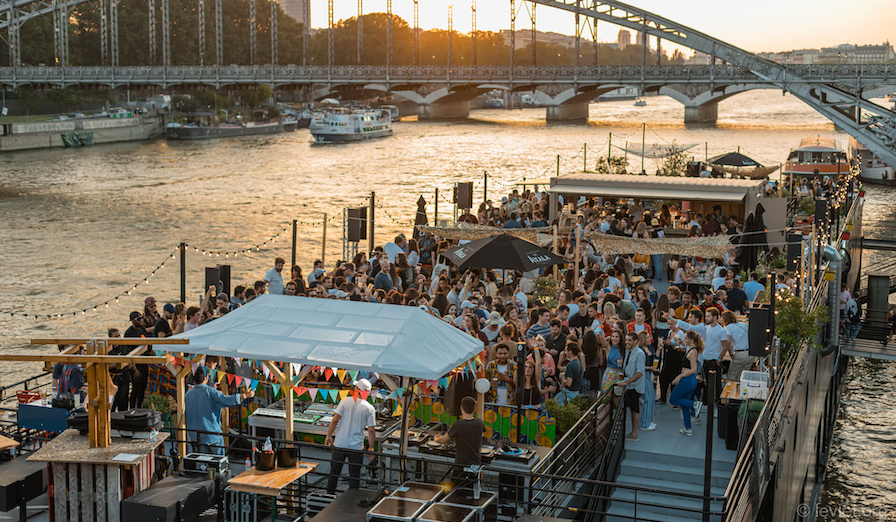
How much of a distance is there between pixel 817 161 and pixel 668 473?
4618 centimetres

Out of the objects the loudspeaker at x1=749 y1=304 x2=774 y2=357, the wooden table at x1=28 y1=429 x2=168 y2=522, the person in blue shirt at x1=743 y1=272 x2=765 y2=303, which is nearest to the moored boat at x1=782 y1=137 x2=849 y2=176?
the person in blue shirt at x1=743 y1=272 x2=765 y2=303

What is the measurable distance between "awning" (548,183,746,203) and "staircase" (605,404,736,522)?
1397cm

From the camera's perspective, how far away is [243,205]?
56094 millimetres

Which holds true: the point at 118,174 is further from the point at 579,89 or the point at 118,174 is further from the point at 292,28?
the point at 292,28

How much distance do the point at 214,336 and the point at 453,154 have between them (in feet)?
233

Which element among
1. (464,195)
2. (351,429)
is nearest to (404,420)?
(351,429)

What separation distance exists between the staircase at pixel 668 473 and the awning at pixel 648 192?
45.8 ft

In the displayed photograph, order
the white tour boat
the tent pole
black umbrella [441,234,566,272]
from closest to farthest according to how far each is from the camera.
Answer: the tent pole < black umbrella [441,234,566,272] < the white tour boat

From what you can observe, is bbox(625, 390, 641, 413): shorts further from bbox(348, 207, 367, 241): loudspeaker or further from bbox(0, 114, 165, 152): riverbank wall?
bbox(0, 114, 165, 152): riverbank wall

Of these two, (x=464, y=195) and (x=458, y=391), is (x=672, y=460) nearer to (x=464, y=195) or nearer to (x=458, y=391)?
(x=458, y=391)

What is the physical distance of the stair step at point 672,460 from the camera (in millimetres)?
12242

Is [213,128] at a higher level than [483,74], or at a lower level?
lower

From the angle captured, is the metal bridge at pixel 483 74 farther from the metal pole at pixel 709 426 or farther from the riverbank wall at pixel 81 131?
the metal pole at pixel 709 426

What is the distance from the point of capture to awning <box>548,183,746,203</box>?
2586cm
